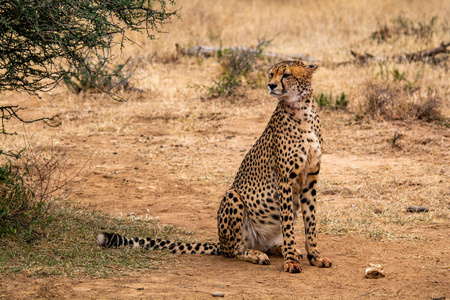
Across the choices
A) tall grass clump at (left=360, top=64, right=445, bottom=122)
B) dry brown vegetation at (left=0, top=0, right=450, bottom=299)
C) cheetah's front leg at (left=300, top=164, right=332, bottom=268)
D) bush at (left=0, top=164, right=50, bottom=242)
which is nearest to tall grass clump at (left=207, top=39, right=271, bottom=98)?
dry brown vegetation at (left=0, top=0, right=450, bottom=299)

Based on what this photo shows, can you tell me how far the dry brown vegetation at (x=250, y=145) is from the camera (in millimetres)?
4156

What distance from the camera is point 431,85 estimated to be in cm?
975

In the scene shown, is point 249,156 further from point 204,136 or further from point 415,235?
point 204,136

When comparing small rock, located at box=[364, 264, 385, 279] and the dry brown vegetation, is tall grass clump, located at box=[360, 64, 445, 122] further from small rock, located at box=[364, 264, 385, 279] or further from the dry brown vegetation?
small rock, located at box=[364, 264, 385, 279]

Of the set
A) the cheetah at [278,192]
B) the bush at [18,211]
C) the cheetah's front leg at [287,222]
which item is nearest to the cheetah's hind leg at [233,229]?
the cheetah at [278,192]

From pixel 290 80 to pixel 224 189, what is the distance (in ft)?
8.77

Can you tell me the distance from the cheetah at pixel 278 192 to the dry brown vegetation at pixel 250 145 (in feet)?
0.50

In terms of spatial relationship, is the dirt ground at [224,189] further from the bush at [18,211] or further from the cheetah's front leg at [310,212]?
the bush at [18,211]

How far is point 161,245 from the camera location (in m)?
4.86

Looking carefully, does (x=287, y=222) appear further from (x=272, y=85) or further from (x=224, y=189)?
(x=224, y=189)

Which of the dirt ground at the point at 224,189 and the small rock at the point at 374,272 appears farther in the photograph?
the small rock at the point at 374,272

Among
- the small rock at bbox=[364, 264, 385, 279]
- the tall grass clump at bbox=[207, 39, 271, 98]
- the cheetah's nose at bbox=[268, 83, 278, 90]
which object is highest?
the tall grass clump at bbox=[207, 39, 271, 98]

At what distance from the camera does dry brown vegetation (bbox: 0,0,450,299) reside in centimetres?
416

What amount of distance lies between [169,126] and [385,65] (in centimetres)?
384
